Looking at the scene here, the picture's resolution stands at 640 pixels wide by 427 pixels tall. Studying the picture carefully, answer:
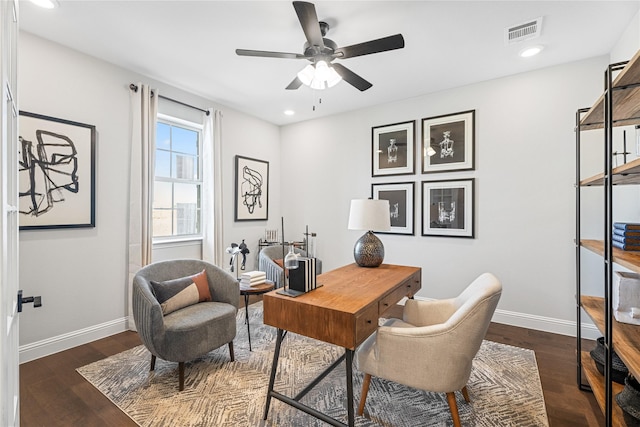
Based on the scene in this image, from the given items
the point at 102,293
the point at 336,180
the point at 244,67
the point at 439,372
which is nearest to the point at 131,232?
→ the point at 102,293

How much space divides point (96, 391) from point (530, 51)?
14.9 ft

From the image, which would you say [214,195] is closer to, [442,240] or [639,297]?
[442,240]

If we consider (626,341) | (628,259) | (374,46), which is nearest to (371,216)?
(374,46)

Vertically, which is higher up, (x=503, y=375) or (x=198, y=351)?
(x=198, y=351)

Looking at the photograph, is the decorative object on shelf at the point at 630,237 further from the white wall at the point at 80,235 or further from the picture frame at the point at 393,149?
the white wall at the point at 80,235

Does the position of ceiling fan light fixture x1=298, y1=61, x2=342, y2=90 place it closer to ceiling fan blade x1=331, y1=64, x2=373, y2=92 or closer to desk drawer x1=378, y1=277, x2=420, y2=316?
ceiling fan blade x1=331, y1=64, x2=373, y2=92

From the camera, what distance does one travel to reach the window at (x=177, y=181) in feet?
11.9

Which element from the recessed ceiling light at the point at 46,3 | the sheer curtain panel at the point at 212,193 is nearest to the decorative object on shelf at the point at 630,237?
the sheer curtain panel at the point at 212,193

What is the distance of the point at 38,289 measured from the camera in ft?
8.55

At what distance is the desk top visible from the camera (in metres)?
1.53

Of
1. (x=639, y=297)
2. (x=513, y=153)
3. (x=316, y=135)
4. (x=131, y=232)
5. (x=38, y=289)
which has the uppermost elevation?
(x=316, y=135)

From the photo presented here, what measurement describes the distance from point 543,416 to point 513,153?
8.28 feet

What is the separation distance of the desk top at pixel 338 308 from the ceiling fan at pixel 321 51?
1.59 metres

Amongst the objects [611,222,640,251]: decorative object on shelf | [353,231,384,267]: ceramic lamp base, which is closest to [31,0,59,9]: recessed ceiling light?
[353,231,384,267]: ceramic lamp base
